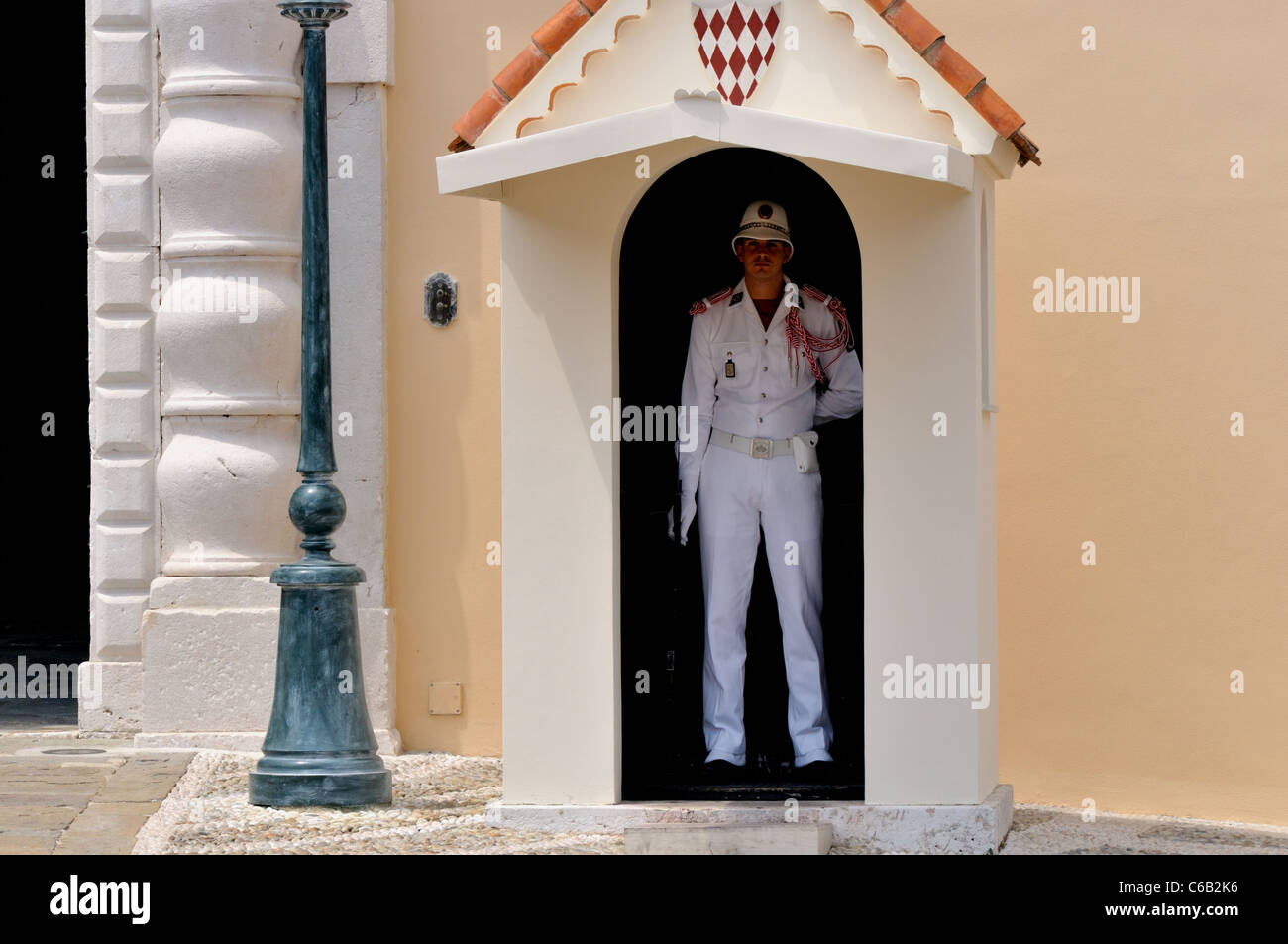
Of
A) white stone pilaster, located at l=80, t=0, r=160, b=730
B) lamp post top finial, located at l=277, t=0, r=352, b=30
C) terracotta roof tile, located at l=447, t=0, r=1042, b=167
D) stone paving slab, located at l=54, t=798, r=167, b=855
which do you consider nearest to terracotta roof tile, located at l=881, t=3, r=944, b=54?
terracotta roof tile, located at l=447, t=0, r=1042, b=167

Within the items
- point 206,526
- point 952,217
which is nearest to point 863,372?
point 952,217

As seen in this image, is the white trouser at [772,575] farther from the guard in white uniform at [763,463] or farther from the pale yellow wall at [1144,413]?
the pale yellow wall at [1144,413]

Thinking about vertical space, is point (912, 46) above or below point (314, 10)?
below

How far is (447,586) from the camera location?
956cm

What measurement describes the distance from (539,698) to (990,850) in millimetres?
1717

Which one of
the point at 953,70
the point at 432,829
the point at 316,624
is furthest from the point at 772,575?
the point at 953,70

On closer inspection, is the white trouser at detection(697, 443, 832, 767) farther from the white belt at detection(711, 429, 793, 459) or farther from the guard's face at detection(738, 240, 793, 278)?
the guard's face at detection(738, 240, 793, 278)

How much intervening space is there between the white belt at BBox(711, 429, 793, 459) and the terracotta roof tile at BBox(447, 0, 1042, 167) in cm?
141

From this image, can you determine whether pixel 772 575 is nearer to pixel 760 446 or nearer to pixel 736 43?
pixel 760 446

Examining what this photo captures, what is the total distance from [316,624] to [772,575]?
1.79 meters

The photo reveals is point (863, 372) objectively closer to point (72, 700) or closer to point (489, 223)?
point (489, 223)

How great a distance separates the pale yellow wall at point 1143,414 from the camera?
8.69m

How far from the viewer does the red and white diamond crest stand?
7398mm

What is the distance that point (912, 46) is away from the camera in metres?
7.17
